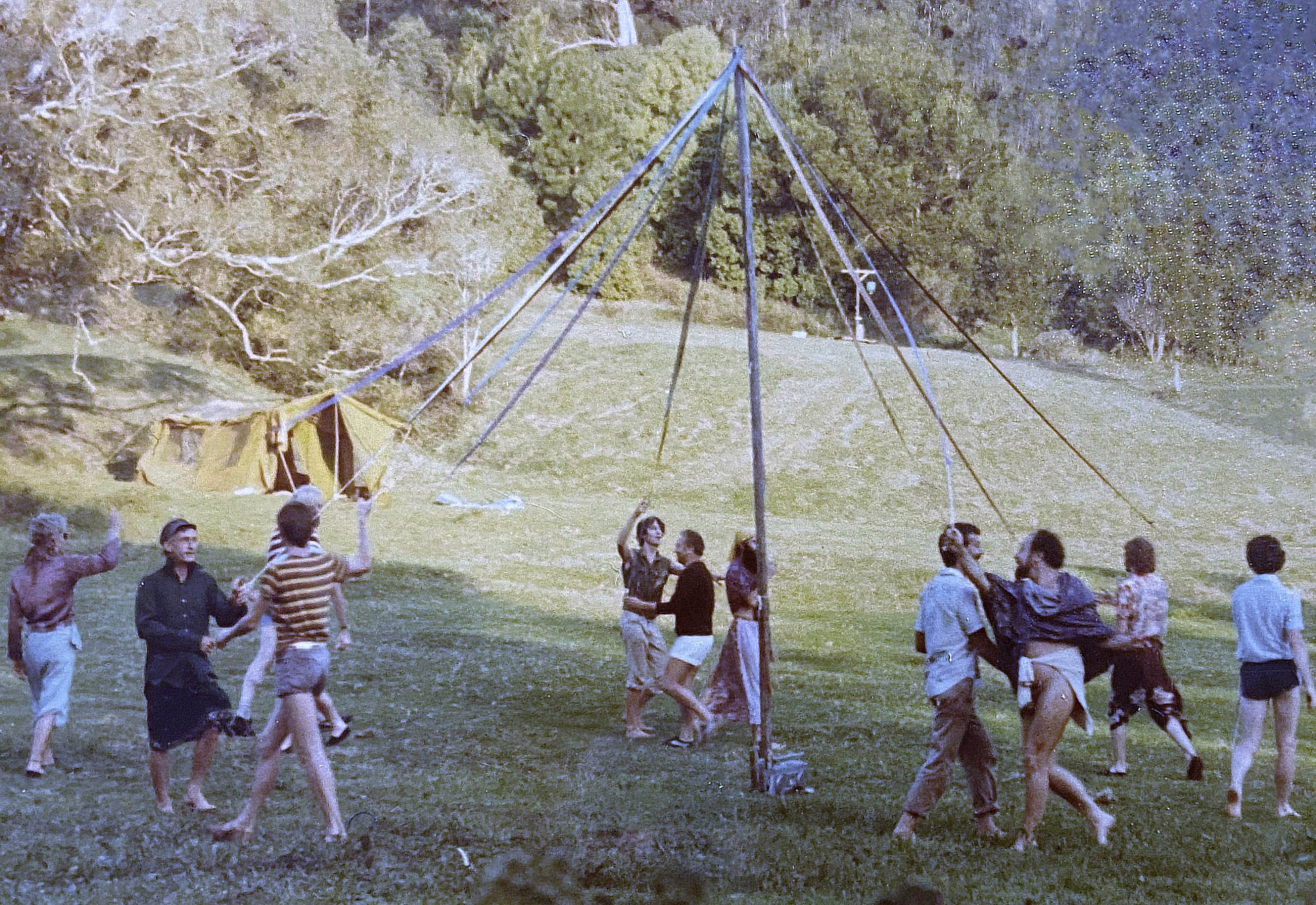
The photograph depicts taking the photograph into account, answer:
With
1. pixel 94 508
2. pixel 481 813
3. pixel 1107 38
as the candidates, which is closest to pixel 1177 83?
pixel 1107 38

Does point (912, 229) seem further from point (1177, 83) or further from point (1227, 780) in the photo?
point (1227, 780)

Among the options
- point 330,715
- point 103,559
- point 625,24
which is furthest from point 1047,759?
point 625,24

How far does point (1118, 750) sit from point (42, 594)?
6.02 meters

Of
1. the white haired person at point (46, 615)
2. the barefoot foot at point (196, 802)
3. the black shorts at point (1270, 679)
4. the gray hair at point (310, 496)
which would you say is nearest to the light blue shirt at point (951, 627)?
the black shorts at point (1270, 679)

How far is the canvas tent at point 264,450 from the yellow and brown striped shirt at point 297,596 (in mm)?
17907

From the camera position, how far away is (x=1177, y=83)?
4206cm

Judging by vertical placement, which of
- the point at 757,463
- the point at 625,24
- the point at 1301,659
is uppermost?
the point at 625,24

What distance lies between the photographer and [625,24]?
5012 centimetres

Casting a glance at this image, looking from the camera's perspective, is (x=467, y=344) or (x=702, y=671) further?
(x=467, y=344)

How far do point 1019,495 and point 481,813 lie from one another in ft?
66.5

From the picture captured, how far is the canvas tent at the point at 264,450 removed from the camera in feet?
80.4

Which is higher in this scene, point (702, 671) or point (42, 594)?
point (42, 594)

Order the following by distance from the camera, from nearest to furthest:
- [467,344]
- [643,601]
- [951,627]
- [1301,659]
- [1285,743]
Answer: [951,627], [1301,659], [1285,743], [643,601], [467,344]

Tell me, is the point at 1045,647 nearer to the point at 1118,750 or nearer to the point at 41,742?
the point at 1118,750
